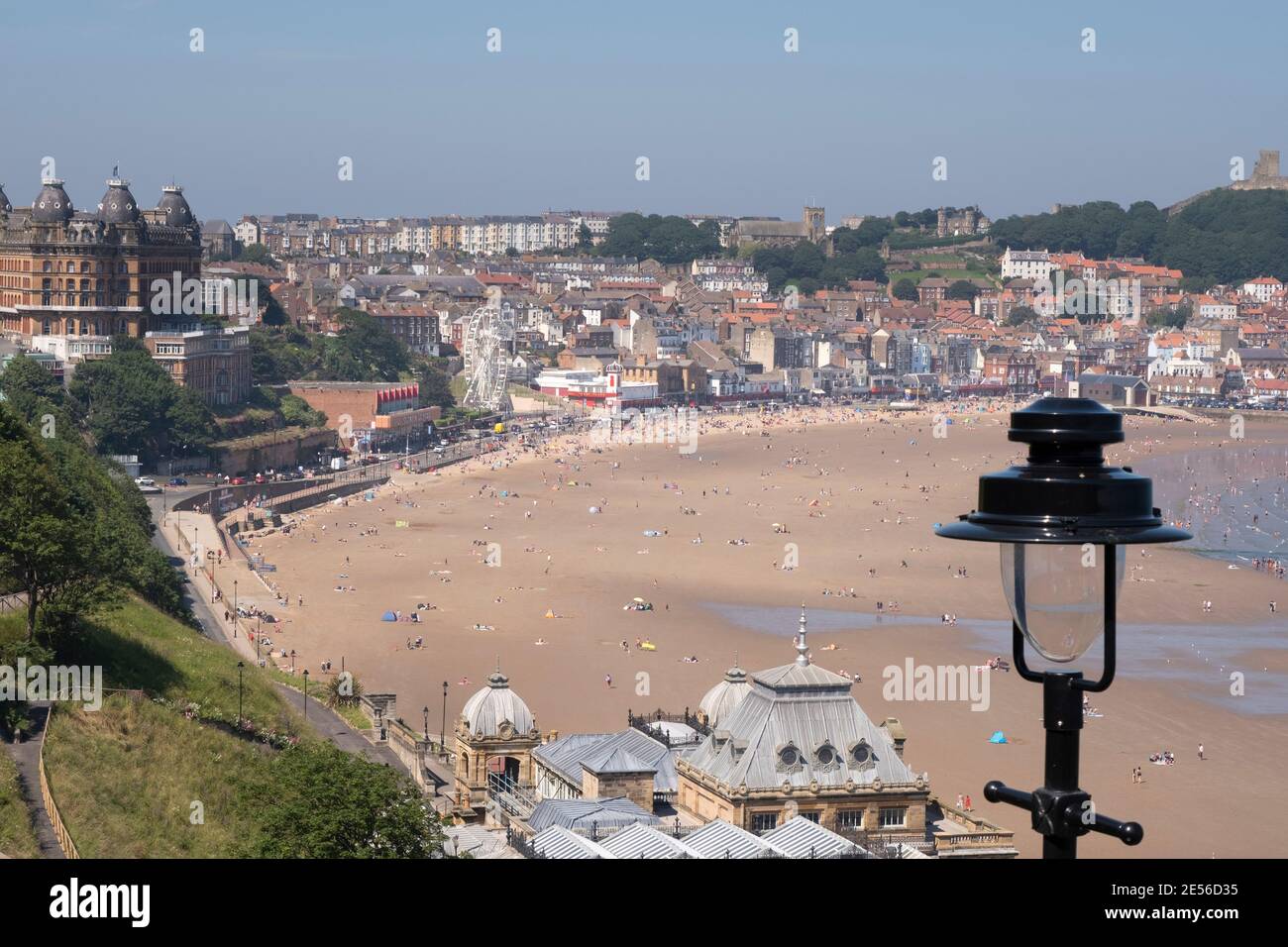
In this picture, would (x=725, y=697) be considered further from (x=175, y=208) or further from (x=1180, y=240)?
(x=1180, y=240)

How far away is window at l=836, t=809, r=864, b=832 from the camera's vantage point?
63.3ft

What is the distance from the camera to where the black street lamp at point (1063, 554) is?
3752mm

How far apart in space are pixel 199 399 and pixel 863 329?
71894mm

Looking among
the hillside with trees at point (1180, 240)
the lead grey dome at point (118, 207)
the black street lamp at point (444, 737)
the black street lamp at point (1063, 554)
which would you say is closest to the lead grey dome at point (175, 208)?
the lead grey dome at point (118, 207)

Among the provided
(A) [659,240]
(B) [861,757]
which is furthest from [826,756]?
(A) [659,240]

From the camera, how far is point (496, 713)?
73.8 feet

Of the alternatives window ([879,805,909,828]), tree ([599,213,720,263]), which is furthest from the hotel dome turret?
tree ([599,213,720,263])

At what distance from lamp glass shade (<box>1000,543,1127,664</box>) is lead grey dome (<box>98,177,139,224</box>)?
74.4 m

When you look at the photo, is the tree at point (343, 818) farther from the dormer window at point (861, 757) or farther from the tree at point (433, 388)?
the tree at point (433, 388)

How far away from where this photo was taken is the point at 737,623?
41.6 meters

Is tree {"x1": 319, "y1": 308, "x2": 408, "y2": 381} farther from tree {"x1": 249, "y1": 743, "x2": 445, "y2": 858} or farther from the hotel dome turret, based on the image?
tree {"x1": 249, "y1": 743, "x2": 445, "y2": 858}

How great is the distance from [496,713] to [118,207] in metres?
57.7
